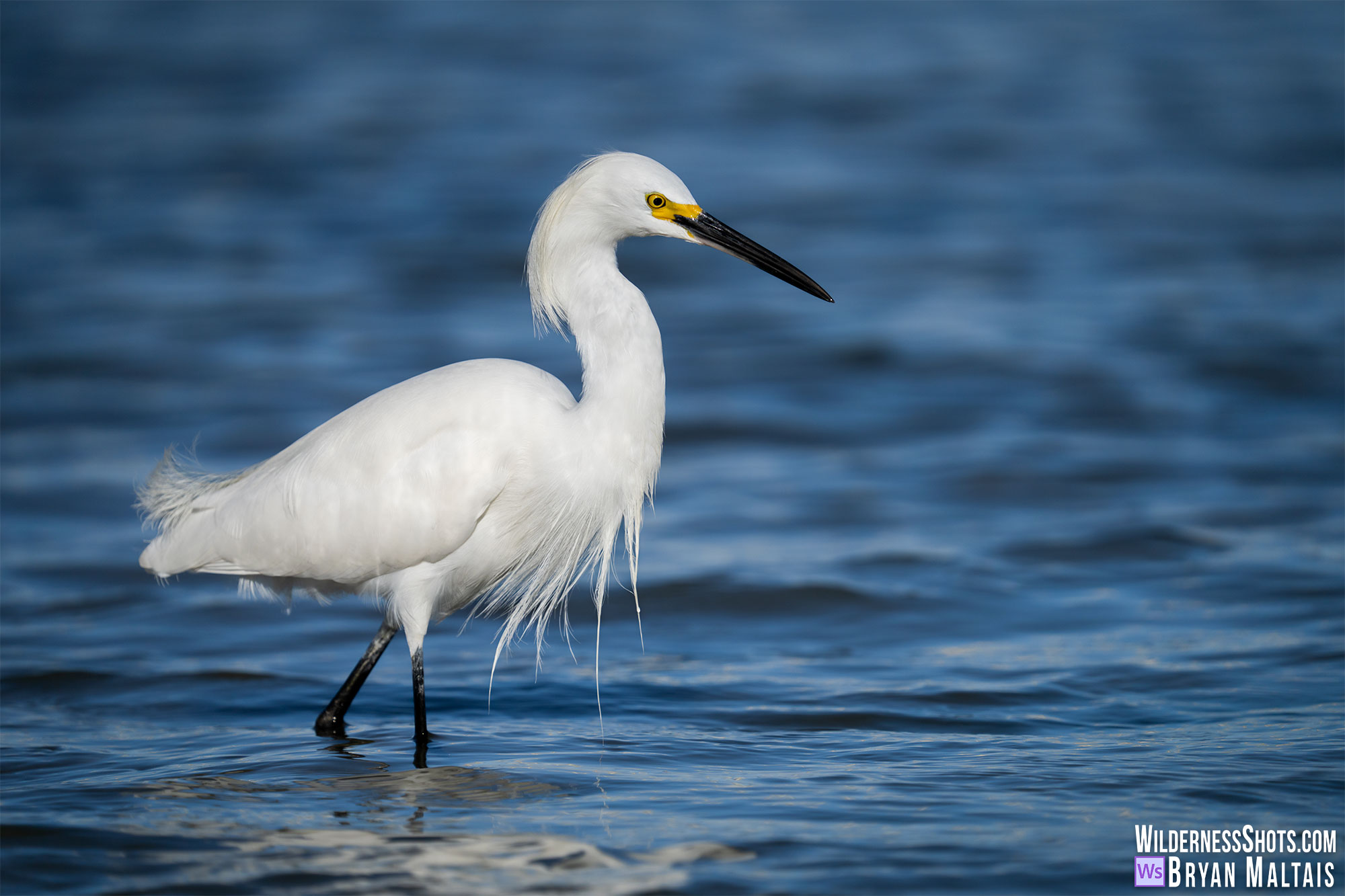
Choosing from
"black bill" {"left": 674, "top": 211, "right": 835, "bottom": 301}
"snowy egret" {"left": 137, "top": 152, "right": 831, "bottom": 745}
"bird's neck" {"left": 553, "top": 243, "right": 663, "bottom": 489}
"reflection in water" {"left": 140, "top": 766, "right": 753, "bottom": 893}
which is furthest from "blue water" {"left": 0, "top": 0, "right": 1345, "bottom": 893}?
"black bill" {"left": 674, "top": 211, "right": 835, "bottom": 301}

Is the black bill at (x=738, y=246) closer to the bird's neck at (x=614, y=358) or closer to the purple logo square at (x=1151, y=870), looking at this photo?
the bird's neck at (x=614, y=358)

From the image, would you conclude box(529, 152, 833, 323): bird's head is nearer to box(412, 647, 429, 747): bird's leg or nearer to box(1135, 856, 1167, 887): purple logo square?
box(412, 647, 429, 747): bird's leg

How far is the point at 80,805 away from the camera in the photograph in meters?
4.25

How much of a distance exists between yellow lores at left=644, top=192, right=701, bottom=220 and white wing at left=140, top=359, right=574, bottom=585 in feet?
2.38

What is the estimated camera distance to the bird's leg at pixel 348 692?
16.1ft

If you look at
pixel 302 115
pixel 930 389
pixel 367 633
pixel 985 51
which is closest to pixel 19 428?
pixel 367 633

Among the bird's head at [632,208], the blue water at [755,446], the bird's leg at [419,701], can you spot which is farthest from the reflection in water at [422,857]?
the bird's head at [632,208]

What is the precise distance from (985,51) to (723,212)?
9009 mm

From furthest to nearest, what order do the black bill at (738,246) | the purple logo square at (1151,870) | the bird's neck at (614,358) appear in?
the black bill at (738,246) → the bird's neck at (614,358) → the purple logo square at (1151,870)

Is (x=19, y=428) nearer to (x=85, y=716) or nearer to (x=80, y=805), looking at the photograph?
(x=85, y=716)

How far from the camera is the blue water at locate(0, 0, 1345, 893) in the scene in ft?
13.6

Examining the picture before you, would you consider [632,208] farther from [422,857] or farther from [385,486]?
[422,857]

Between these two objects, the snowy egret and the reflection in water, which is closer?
the reflection in water

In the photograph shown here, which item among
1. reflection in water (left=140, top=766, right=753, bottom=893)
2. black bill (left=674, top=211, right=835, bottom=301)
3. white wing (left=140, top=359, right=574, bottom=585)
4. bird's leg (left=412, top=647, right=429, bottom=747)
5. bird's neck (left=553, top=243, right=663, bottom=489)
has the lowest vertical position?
reflection in water (left=140, top=766, right=753, bottom=893)
